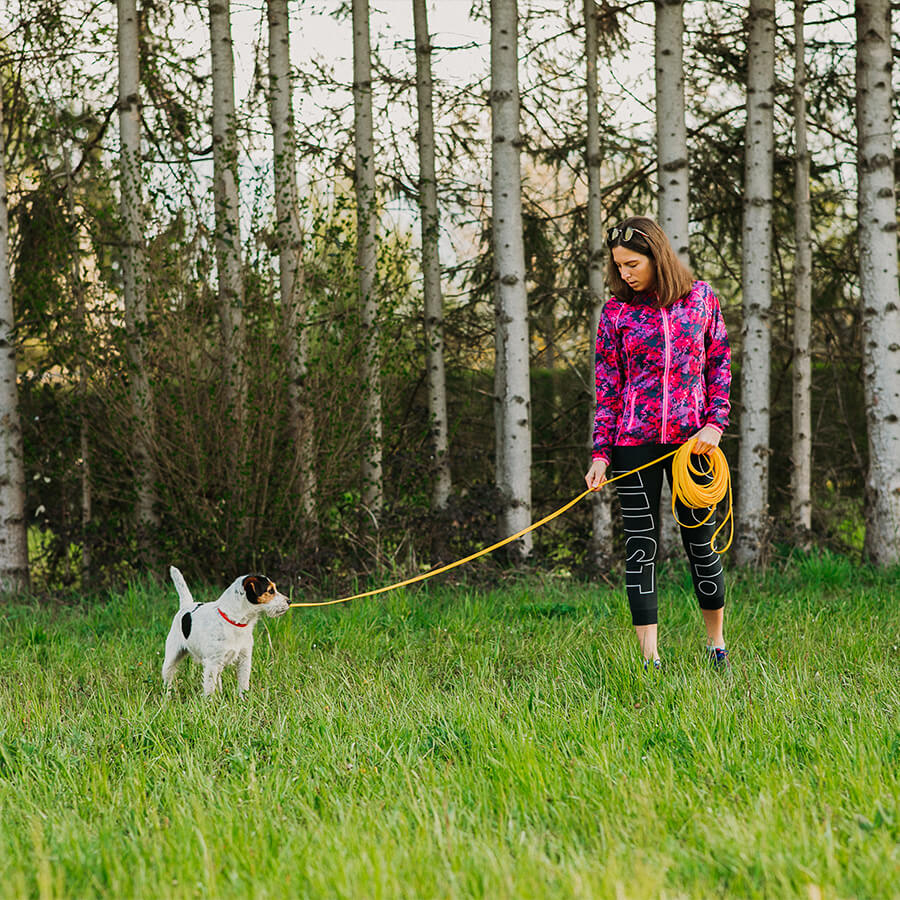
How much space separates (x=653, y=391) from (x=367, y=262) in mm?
4698

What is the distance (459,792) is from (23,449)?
647 cm

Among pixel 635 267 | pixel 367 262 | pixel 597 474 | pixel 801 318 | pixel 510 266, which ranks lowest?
pixel 597 474

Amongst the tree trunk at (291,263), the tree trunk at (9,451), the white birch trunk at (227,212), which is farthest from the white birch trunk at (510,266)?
the tree trunk at (9,451)

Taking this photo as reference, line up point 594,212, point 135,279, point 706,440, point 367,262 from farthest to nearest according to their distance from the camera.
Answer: point 594,212
point 367,262
point 135,279
point 706,440

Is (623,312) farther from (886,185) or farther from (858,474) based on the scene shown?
(858,474)

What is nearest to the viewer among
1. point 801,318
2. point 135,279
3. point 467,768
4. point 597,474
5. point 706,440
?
point 467,768

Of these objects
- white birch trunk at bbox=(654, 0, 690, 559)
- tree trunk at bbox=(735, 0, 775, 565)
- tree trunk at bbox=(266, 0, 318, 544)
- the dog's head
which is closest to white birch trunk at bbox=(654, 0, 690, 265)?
white birch trunk at bbox=(654, 0, 690, 559)

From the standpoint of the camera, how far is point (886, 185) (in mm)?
6828

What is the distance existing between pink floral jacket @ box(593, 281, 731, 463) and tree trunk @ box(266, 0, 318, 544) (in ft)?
11.5

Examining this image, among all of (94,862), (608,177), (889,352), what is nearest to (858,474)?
(889,352)

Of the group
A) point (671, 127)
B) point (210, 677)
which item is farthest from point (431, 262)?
point (210, 677)

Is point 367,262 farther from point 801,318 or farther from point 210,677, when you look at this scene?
point 210,677

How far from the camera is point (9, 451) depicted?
761 centimetres

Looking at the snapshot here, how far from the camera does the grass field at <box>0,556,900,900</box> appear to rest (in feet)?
6.75
